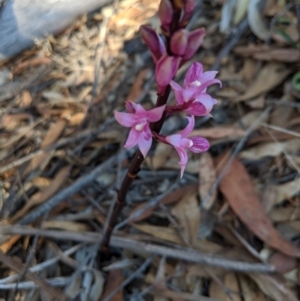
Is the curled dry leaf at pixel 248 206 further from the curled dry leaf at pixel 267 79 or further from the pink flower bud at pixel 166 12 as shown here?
the pink flower bud at pixel 166 12

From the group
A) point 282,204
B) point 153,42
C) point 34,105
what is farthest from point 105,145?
point 153,42

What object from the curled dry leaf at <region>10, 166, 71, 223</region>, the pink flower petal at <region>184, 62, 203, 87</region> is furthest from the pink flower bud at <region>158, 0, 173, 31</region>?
the curled dry leaf at <region>10, 166, 71, 223</region>

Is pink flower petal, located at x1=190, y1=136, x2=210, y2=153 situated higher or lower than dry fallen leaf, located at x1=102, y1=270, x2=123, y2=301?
higher

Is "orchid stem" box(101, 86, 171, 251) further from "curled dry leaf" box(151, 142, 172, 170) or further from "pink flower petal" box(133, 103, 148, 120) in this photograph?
"curled dry leaf" box(151, 142, 172, 170)

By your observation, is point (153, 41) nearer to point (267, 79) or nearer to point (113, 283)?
point (113, 283)

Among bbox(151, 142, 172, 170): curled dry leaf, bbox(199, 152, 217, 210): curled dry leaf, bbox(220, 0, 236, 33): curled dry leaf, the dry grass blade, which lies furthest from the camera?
bbox(220, 0, 236, 33): curled dry leaf

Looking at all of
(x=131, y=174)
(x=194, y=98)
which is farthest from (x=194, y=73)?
(x=131, y=174)

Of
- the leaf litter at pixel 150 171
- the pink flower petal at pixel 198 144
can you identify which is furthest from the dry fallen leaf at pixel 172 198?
the pink flower petal at pixel 198 144
